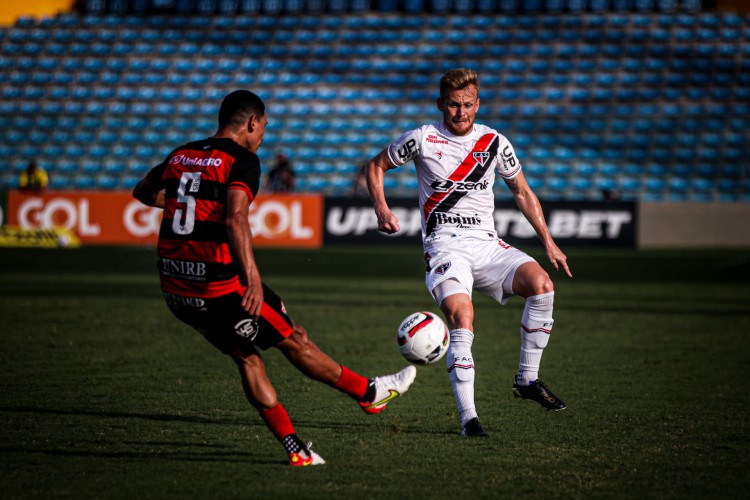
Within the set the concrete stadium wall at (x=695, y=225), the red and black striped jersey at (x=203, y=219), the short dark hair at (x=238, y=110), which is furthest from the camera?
the concrete stadium wall at (x=695, y=225)

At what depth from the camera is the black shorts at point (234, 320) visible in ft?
15.6

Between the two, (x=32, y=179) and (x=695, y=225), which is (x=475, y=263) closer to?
(x=695, y=225)

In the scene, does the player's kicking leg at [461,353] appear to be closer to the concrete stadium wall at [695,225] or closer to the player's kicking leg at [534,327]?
the player's kicking leg at [534,327]

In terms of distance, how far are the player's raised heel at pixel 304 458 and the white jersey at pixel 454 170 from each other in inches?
72.8

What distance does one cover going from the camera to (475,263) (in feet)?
20.3

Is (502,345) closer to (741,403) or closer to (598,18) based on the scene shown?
(741,403)

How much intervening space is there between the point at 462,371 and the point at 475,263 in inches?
30.7

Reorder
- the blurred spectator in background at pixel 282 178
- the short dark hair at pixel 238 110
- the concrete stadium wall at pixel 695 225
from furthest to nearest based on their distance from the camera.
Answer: the blurred spectator in background at pixel 282 178
the concrete stadium wall at pixel 695 225
the short dark hair at pixel 238 110

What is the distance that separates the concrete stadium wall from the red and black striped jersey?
69.1 ft

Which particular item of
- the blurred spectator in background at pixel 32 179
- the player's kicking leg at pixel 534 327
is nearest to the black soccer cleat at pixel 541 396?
Answer: the player's kicking leg at pixel 534 327

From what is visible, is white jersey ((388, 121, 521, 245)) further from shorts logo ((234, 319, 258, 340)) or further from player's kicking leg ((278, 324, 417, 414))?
shorts logo ((234, 319, 258, 340))

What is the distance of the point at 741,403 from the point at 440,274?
2328 mm

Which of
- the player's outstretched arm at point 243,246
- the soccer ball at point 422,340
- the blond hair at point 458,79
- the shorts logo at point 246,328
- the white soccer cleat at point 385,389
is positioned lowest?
the white soccer cleat at point 385,389

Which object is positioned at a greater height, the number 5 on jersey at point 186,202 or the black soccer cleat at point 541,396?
the number 5 on jersey at point 186,202
